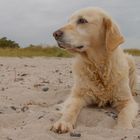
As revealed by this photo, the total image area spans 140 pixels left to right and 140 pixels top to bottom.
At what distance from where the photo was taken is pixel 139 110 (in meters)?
6.11

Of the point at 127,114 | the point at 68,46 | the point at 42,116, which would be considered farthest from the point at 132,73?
the point at 42,116

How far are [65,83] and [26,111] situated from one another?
3056mm

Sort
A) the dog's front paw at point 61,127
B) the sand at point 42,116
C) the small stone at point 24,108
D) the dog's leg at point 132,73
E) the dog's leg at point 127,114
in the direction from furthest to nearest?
the dog's leg at point 132,73 → the small stone at point 24,108 → the dog's leg at point 127,114 → the dog's front paw at point 61,127 → the sand at point 42,116

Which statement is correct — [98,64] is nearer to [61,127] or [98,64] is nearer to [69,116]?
[69,116]

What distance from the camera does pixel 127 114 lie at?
213 inches

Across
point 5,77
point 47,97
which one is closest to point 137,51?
point 5,77

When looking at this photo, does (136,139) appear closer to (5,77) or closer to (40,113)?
(40,113)

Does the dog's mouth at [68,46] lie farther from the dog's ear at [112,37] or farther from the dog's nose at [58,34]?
the dog's ear at [112,37]

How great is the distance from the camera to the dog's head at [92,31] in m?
5.52

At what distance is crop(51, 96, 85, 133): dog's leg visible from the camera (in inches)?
191

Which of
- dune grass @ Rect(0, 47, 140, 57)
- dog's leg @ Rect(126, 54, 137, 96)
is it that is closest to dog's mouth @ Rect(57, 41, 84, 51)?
dog's leg @ Rect(126, 54, 137, 96)

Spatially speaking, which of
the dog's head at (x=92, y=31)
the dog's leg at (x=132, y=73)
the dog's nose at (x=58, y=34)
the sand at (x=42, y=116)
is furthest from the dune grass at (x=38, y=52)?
the dog's nose at (x=58, y=34)

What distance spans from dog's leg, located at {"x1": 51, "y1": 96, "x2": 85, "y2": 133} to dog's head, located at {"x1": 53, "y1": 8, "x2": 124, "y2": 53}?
2.01 feet

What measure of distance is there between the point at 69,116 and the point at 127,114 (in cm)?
69
